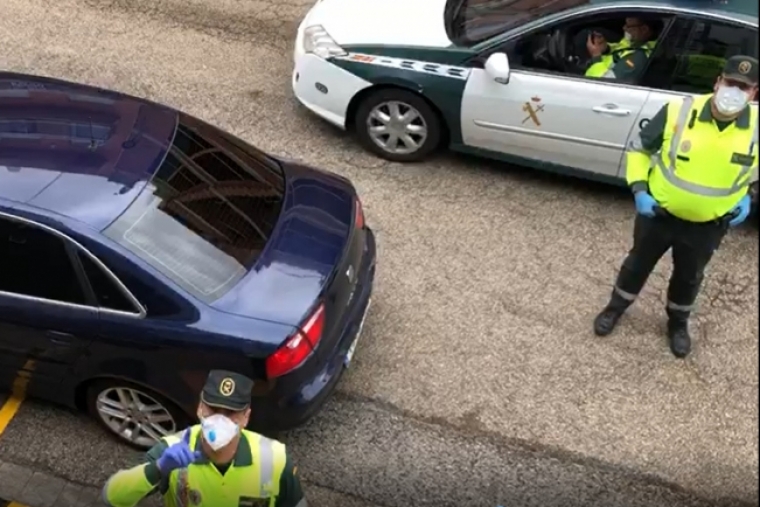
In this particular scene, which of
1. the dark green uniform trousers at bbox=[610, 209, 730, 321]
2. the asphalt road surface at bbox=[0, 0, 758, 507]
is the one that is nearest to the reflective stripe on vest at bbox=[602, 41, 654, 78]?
the asphalt road surface at bbox=[0, 0, 758, 507]

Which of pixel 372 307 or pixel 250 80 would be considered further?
pixel 250 80

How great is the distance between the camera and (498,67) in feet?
21.1

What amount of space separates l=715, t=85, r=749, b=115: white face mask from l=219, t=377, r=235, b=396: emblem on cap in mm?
2839

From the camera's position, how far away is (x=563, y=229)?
6.80 m

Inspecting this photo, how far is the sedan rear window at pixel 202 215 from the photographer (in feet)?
14.9

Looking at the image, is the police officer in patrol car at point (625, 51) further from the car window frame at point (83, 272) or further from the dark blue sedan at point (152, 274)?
the car window frame at point (83, 272)

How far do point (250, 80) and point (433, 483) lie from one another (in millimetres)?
4524

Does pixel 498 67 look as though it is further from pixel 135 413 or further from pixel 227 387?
pixel 227 387

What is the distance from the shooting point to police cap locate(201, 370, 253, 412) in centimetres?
353

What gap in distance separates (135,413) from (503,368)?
85.9 inches

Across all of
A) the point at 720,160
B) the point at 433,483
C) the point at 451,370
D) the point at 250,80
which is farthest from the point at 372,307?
the point at 250,80

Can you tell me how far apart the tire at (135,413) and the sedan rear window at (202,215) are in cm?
70

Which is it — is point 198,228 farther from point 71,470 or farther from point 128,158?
point 71,470

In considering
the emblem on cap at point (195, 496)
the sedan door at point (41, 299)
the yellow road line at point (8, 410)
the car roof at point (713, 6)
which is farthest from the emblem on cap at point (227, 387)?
the car roof at point (713, 6)
